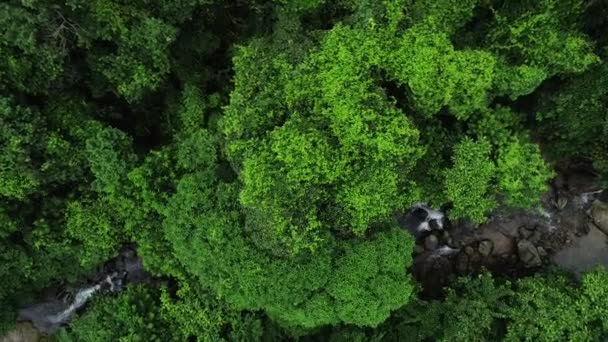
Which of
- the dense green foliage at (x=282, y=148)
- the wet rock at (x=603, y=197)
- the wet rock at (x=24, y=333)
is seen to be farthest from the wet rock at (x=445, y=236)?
the wet rock at (x=24, y=333)

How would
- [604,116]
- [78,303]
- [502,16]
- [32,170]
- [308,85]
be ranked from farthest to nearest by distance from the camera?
[78,303] → [604,116] → [502,16] → [32,170] → [308,85]

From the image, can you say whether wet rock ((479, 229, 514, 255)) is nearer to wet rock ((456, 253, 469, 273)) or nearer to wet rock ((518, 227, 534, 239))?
wet rock ((518, 227, 534, 239))

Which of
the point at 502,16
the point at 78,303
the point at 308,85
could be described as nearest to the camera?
the point at 308,85

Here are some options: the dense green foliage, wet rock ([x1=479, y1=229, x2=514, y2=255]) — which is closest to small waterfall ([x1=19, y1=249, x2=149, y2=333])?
the dense green foliage

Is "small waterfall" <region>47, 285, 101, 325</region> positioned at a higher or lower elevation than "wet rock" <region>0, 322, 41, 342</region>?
higher

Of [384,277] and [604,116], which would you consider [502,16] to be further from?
[384,277]

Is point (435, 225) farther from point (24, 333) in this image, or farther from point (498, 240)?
point (24, 333)

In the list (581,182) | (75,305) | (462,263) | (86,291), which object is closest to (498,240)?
(462,263)

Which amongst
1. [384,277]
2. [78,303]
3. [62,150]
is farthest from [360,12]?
[78,303]
